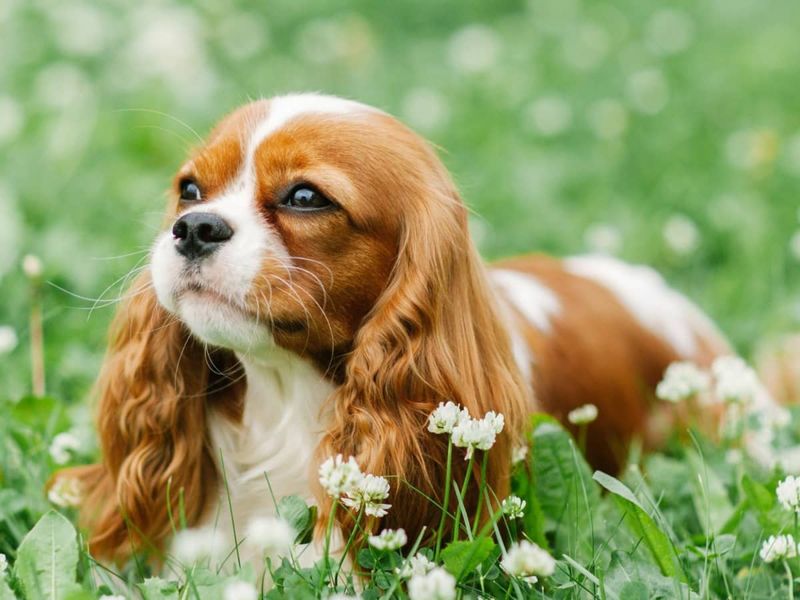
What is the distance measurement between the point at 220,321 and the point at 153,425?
55 cm

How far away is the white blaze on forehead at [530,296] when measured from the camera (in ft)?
11.8

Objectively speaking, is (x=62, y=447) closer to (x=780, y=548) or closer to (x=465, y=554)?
(x=465, y=554)

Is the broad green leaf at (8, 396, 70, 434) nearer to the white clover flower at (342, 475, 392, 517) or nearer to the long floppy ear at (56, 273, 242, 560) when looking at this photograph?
the long floppy ear at (56, 273, 242, 560)

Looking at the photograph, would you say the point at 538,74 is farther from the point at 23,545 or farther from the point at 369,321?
the point at 23,545

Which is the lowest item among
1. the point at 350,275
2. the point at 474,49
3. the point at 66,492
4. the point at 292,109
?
the point at 66,492

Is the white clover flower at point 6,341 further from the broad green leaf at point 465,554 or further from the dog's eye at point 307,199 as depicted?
the broad green leaf at point 465,554

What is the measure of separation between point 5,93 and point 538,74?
3076 millimetres

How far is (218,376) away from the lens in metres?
3.07

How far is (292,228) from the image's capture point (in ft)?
8.74

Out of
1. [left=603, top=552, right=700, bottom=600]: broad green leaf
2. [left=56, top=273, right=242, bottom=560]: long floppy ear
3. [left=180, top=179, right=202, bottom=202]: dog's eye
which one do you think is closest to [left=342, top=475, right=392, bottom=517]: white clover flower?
[left=603, top=552, right=700, bottom=600]: broad green leaf

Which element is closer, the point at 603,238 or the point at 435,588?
the point at 435,588

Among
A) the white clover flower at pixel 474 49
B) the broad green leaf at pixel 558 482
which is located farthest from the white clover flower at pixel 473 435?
the white clover flower at pixel 474 49

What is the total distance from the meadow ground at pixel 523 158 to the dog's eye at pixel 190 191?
0.25 meters

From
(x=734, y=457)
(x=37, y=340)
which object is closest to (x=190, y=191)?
(x=37, y=340)
